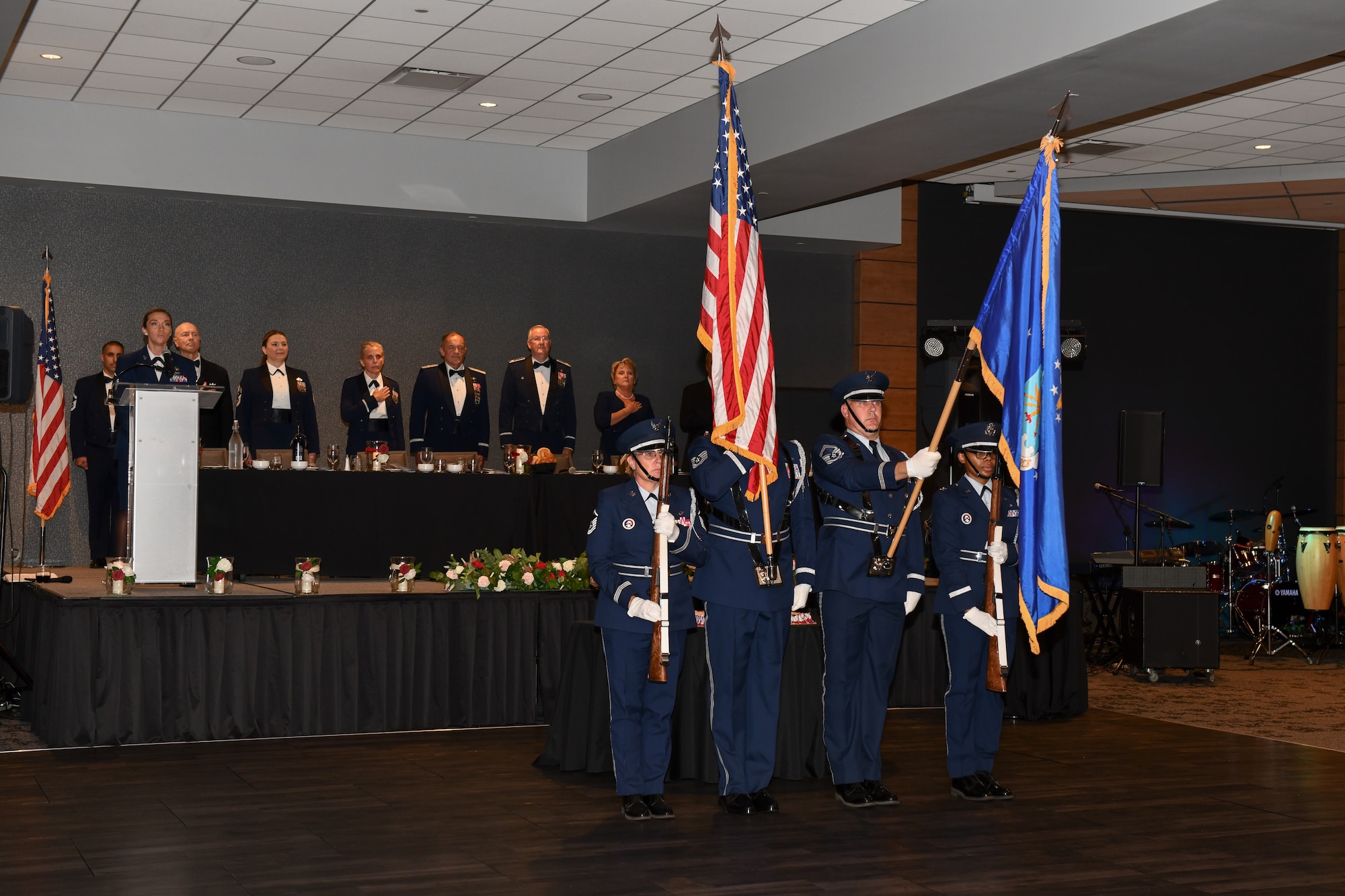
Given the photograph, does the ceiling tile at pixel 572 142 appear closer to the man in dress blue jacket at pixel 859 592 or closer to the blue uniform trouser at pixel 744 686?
the man in dress blue jacket at pixel 859 592

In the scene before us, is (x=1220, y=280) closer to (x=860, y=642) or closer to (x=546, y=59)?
(x=546, y=59)

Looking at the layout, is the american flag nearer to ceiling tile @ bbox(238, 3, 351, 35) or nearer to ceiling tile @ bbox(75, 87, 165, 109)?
ceiling tile @ bbox(238, 3, 351, 35)

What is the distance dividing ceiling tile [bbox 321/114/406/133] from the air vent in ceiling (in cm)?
117

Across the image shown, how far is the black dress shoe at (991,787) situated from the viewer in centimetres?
621

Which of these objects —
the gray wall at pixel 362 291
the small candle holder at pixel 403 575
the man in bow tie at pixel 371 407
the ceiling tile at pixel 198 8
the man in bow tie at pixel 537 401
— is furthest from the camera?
the gray wall at pixel 362 291

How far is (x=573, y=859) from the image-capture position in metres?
5.12

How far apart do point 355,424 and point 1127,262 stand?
809cm

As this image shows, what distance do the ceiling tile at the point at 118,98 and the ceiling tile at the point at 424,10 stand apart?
2.93 m

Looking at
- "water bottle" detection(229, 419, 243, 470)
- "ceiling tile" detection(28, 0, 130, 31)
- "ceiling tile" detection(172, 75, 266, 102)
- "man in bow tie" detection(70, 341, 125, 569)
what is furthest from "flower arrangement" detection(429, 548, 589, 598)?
"ceiling tile" detection(172, 75, 266, 102)

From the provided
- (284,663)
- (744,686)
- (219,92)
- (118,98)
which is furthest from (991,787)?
(118,98)

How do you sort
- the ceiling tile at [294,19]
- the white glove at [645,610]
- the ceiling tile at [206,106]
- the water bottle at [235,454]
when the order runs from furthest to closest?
1. the ceiling tile at [206,106]
2. the water bottle at [235,454]
3. the ceiling tile at [294,19]
4. the white glove at [645,610]

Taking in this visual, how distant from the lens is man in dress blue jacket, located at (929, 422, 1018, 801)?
6.11 m

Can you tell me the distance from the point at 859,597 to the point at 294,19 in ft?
17.7

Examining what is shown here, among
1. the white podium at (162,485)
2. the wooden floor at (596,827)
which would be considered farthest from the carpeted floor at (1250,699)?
the white podium at (162,485)
